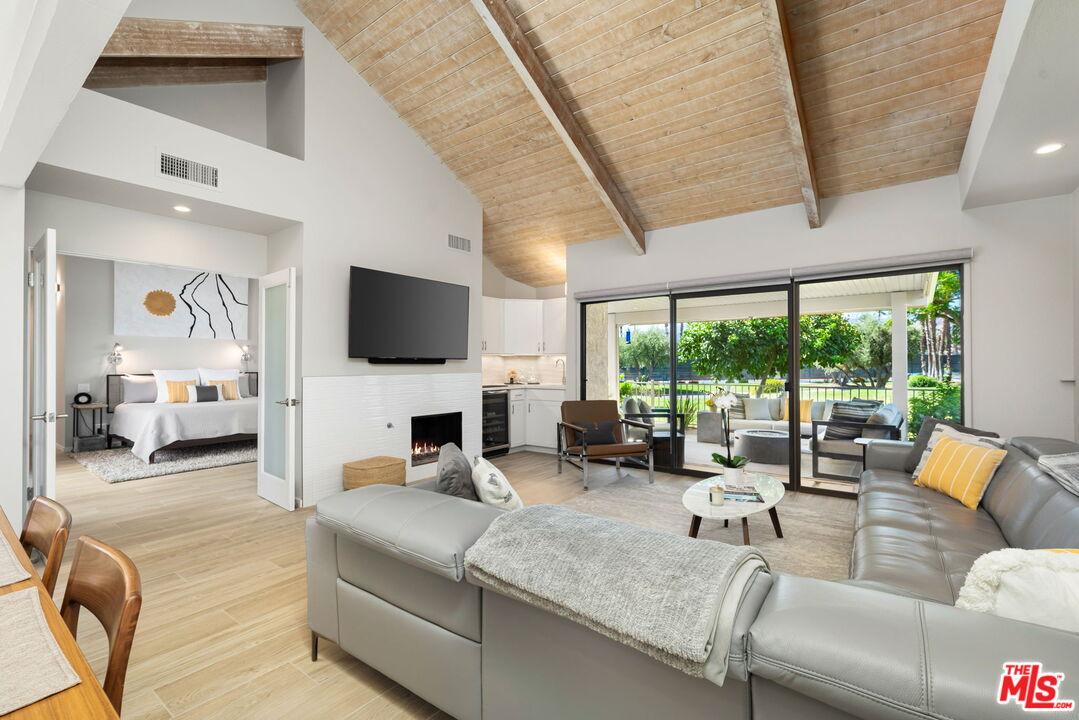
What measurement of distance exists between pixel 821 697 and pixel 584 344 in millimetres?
5187

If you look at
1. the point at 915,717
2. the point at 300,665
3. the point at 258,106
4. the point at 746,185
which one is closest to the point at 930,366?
the point at 746,185

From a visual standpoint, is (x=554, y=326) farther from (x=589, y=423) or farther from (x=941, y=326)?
(x=941, y=326)

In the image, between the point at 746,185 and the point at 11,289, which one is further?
the point at 746,185

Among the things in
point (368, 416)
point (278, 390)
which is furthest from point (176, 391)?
point (368, 416)


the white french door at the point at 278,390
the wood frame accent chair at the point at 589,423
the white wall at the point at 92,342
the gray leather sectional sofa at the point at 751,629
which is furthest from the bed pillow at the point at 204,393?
the gray leather sectional sofa at the point at 751,629


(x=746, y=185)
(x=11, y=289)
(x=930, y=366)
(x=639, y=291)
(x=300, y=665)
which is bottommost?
(x=300, y=665)

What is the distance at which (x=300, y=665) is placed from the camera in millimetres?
1949

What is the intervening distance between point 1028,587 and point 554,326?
5916mm

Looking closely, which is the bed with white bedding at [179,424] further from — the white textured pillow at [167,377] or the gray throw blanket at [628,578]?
the gray throw blanket at [628,578]

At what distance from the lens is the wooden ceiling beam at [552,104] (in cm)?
337

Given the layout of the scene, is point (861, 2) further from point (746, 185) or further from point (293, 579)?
point (293, 579)

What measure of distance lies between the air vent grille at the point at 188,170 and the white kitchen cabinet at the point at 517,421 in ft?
12.8

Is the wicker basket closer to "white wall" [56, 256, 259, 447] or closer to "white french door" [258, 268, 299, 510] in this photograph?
"white french door" [258, 268, 299, 510]

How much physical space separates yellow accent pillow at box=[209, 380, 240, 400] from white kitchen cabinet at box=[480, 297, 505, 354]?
3.65m
